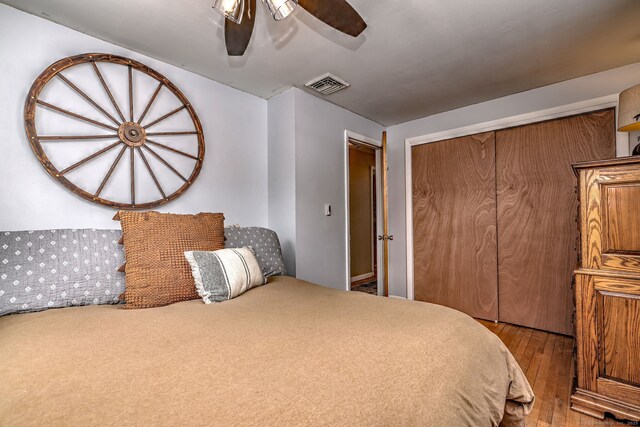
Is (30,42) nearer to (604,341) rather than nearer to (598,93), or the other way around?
(604,341)

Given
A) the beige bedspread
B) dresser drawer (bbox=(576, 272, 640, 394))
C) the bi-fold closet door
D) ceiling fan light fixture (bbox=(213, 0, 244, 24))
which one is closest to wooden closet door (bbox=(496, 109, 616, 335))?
the bi-fold closet door

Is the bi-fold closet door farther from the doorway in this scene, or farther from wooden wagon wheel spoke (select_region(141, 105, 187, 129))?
wooden wagon wheel spoke (select_region(141, 105, 187, 129))

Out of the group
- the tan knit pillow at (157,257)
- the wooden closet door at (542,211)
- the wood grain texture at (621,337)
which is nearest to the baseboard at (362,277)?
the wooden closet door at (542,211)

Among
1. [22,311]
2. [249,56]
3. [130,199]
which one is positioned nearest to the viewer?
[22,311]

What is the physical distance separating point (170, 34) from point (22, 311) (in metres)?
1.72

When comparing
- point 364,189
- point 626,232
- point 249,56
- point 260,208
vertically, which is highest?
point 249,56

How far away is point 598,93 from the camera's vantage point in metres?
2.44

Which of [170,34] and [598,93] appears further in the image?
[598,93]

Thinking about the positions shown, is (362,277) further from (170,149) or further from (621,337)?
(170,149)

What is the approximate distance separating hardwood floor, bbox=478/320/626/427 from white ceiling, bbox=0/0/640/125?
225cm

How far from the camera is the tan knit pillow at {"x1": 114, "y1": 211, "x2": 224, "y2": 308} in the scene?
1.45m

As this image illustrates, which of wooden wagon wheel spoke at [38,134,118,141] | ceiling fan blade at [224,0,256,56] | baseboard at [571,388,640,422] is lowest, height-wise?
baseboard at [571,388,640,422]

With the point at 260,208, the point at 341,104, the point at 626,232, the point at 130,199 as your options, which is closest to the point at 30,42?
the point at 130,199

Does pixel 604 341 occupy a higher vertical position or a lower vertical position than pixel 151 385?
lower
